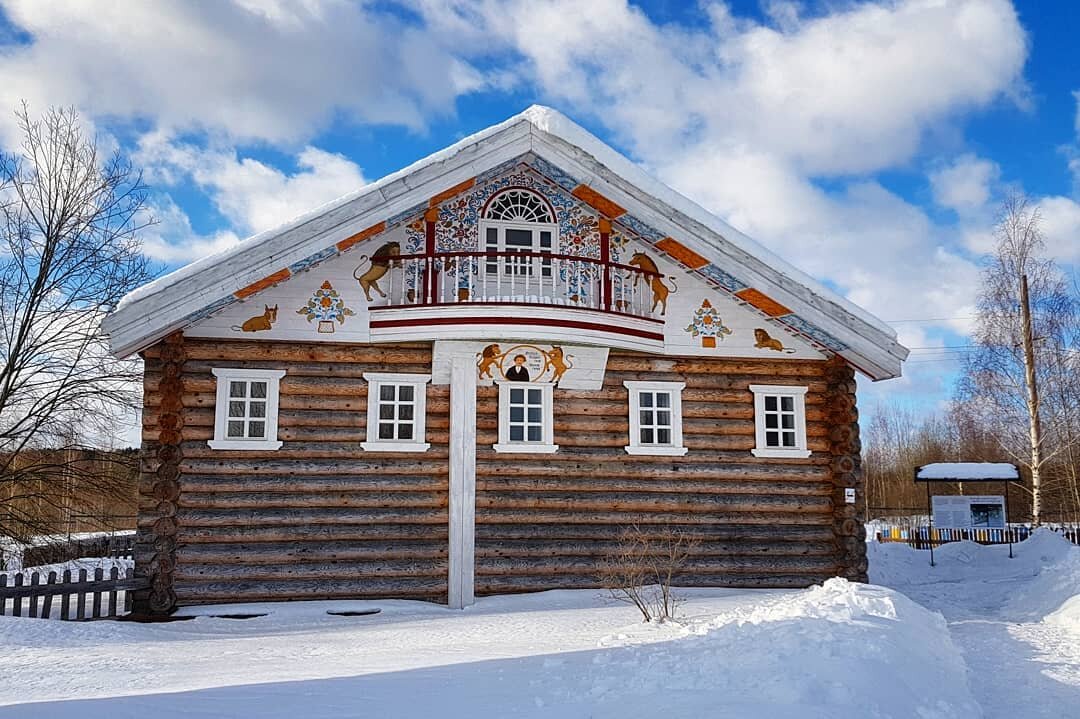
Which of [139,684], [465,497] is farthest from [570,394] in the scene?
[139,684]

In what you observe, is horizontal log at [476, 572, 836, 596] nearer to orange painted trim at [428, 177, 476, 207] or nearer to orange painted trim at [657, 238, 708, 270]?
orange painted trim at [657, 238, 708, 270]

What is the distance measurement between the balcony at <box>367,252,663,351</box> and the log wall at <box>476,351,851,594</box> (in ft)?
2.87

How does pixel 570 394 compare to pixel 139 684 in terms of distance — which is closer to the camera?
pixel 139 684

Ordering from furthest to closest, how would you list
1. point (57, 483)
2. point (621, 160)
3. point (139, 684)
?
point (57, 483) < point (621, 160) < point (139, 684)

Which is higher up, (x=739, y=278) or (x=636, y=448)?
(x=739, y=278)

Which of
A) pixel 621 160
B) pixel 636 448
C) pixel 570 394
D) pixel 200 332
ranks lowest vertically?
pixel 636 448

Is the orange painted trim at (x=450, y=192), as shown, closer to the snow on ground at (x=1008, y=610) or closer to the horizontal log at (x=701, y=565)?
the horizontal log at (x=701, y=565)

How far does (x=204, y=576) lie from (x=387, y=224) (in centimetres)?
583

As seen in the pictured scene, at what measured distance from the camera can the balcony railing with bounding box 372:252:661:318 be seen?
12.6 meters

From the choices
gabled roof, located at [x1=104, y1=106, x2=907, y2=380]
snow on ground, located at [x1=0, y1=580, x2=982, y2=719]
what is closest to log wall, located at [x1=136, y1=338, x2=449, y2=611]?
gabled roof, located at [x1=104, y1=106, x2=907, y2=380]

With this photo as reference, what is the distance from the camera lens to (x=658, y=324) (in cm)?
1343

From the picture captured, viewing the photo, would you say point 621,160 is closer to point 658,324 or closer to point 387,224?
point 658,324

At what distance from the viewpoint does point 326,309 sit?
12.7 meters

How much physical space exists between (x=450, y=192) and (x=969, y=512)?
20.2 meters
